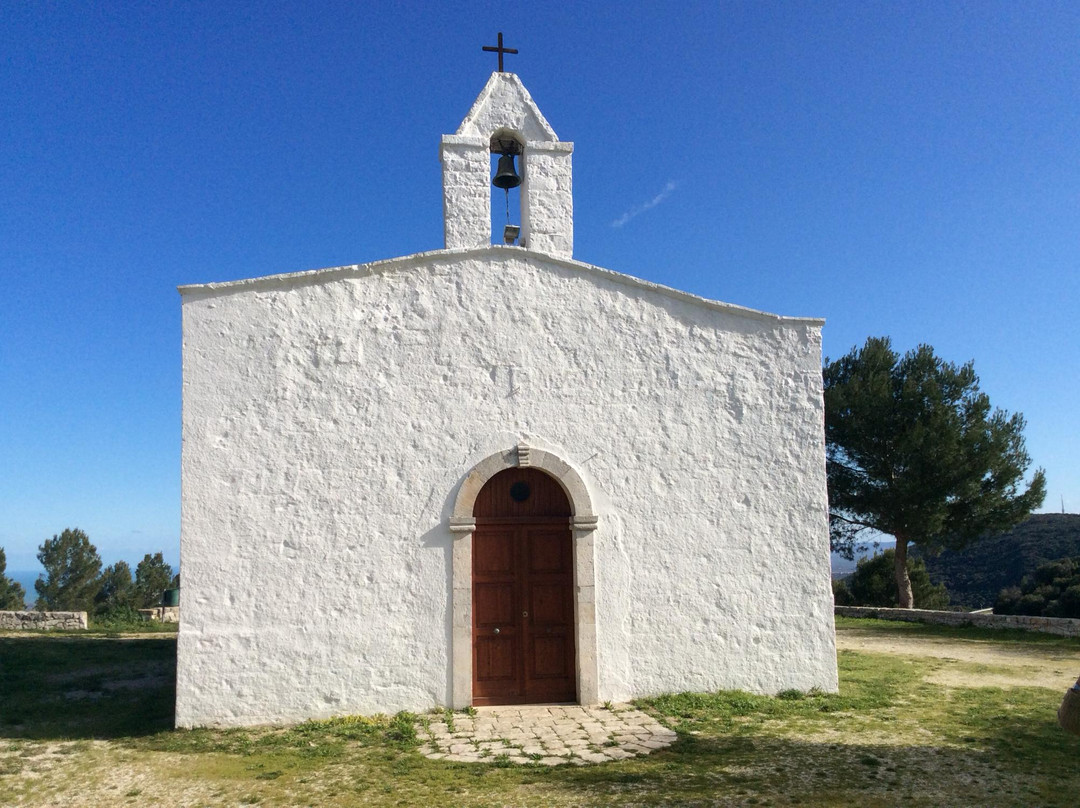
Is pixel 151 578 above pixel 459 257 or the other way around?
the other way around

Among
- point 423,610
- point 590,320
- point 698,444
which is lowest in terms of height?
point 423,610

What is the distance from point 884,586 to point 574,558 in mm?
17079

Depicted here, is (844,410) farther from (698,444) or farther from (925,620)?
(698,444)

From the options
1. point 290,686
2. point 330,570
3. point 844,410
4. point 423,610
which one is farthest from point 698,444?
point 844,410

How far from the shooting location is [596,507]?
27.3ft

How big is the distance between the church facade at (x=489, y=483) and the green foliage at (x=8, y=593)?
24.0 metres

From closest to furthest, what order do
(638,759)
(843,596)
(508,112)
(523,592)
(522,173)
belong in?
(638,759)
(523,592)
(508,112)
(522,173)
(843,596)

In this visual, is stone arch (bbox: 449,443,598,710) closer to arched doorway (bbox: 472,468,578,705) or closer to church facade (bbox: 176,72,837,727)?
church facade (bbox: 176,72,837,727)

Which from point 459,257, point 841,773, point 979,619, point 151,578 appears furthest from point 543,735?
point 151,578

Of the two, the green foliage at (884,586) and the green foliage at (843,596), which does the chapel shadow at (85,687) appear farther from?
the green foliage at (884,586)

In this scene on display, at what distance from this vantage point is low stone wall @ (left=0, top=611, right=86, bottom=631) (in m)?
15.2

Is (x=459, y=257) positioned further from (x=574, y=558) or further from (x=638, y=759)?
(x=638, y=759)

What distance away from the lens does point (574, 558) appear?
27.1ft

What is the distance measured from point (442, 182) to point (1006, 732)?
7.92 metres
